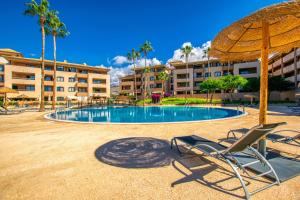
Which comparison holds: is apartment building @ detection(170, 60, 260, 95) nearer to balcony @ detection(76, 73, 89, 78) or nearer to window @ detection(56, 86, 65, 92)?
balcony @ detection(76, 73, 89, 78)

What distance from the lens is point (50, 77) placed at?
44.9 metres

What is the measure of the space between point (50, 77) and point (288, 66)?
206 ft

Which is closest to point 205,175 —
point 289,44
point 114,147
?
point 114,147

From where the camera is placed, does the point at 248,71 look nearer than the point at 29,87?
No

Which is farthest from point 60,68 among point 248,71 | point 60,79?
point 248,71

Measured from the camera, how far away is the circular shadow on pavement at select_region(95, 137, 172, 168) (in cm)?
419

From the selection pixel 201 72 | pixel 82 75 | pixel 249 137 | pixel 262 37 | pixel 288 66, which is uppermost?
pixel 201 72

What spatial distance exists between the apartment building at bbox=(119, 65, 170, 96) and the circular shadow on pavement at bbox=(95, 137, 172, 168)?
52367mm

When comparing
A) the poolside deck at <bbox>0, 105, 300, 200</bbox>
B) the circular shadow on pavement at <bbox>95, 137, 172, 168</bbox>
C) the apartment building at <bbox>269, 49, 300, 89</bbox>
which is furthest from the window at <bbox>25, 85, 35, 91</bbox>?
the apartment building at <bbox>269, 49, 300, 89</bbox>

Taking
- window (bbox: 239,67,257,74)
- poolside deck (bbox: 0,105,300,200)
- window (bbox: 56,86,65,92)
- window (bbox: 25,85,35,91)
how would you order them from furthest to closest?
window (bbox: 239,67,257,74)
window (bbox: 56,86,65,92)
window (bbox: 25,85,35,91)
poolside deck (bbox: 0,105,300,200)

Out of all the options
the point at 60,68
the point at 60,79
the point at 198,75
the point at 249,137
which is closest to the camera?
the point at 249,137

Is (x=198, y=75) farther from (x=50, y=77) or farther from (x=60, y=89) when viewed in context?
(x=50, y=77)

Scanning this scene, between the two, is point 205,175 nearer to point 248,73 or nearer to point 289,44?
point 289,44

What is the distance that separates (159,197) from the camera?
9.02 ft
